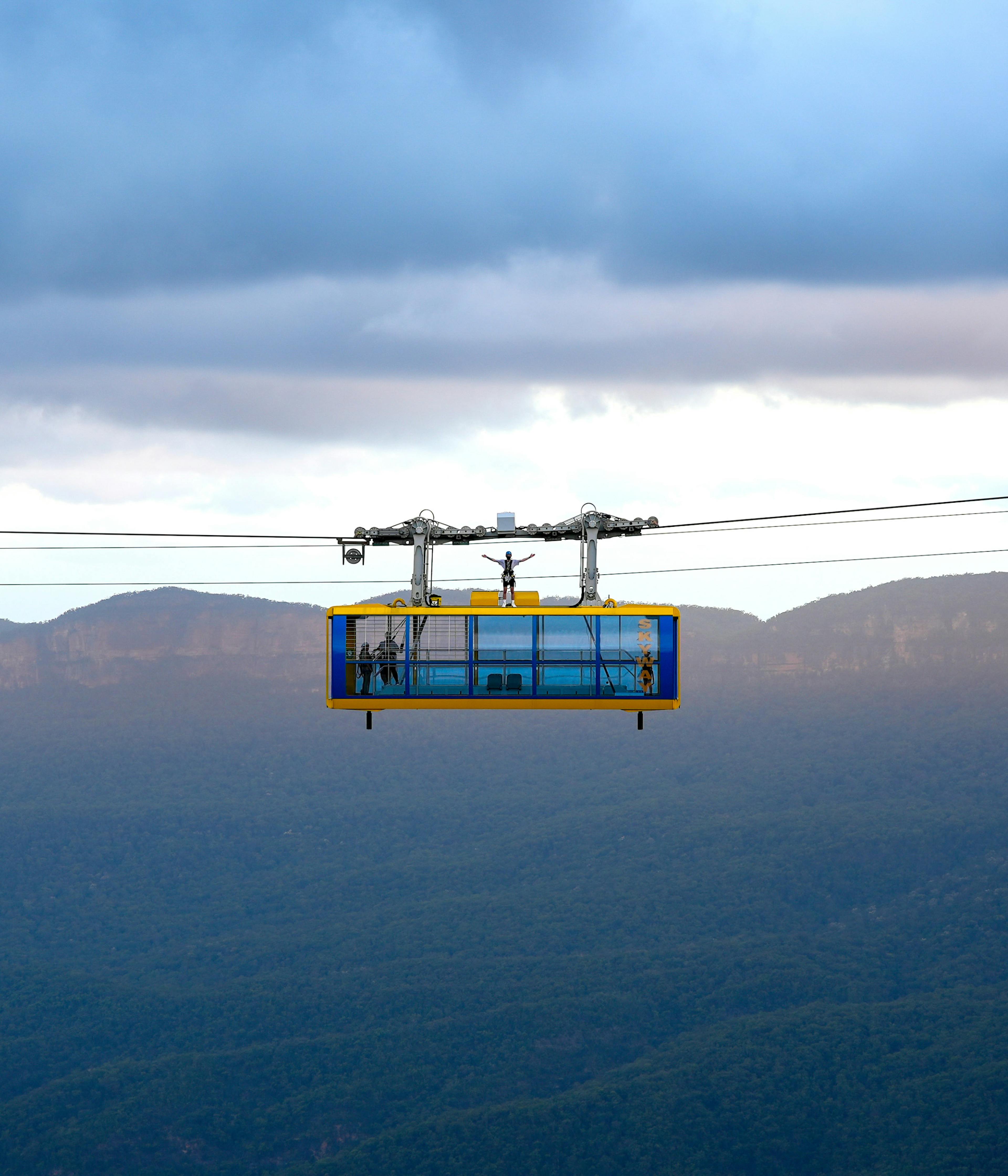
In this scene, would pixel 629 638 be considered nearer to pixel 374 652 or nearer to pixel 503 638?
pixel 503 638

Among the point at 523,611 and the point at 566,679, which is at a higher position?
the point at 523,611

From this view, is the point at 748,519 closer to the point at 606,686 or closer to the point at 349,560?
the point at 606,686

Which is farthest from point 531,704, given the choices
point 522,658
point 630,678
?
point 630,678

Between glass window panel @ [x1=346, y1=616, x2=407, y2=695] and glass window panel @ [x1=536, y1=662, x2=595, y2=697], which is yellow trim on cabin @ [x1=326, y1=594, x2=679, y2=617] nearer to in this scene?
glass window panel @ [x1=346, y1=616, x2=407, y2=695]

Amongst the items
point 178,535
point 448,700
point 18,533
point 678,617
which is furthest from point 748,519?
point 18,533

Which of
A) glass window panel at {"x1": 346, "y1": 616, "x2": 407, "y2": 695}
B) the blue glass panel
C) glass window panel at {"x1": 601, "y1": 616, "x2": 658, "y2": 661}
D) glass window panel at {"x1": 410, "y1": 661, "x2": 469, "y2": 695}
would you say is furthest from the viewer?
glass window panel at {"x1": 346, "y1": 616, "x2": 407, "y2": 695}

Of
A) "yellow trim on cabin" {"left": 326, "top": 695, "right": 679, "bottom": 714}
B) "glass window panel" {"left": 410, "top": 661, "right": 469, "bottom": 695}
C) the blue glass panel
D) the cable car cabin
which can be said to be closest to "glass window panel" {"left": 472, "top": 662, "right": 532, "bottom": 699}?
the cable car cabin

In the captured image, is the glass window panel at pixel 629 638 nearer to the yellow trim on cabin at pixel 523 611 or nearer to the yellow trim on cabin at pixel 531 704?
the yellow trim on cabin at pixel 523 611

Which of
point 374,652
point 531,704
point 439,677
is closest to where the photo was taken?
point 531,704
